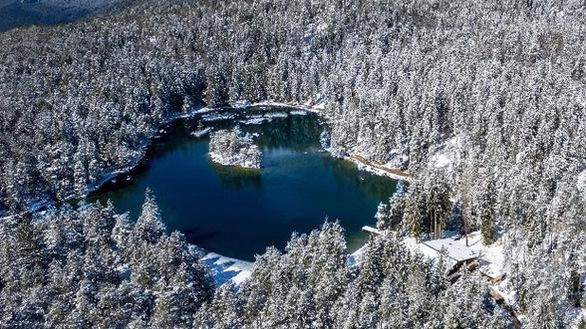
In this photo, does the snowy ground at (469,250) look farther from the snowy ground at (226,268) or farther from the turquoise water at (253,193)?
the snowy ground at (226,268)

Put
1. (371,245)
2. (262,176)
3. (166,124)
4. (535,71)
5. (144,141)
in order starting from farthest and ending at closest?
(166,124), (144,141), (535,71), (262,176), (371,245)

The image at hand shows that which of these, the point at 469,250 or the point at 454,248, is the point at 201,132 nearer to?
the point at 454,248

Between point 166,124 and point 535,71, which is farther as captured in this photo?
point 166,124

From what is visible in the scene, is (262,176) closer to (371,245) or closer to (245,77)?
(371,245)

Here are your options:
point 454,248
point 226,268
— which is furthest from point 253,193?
point 454,248

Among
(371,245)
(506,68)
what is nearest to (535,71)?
(506,68)

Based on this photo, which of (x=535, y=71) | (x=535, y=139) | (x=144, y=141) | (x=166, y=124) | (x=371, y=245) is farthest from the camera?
(x=166, y=124)
